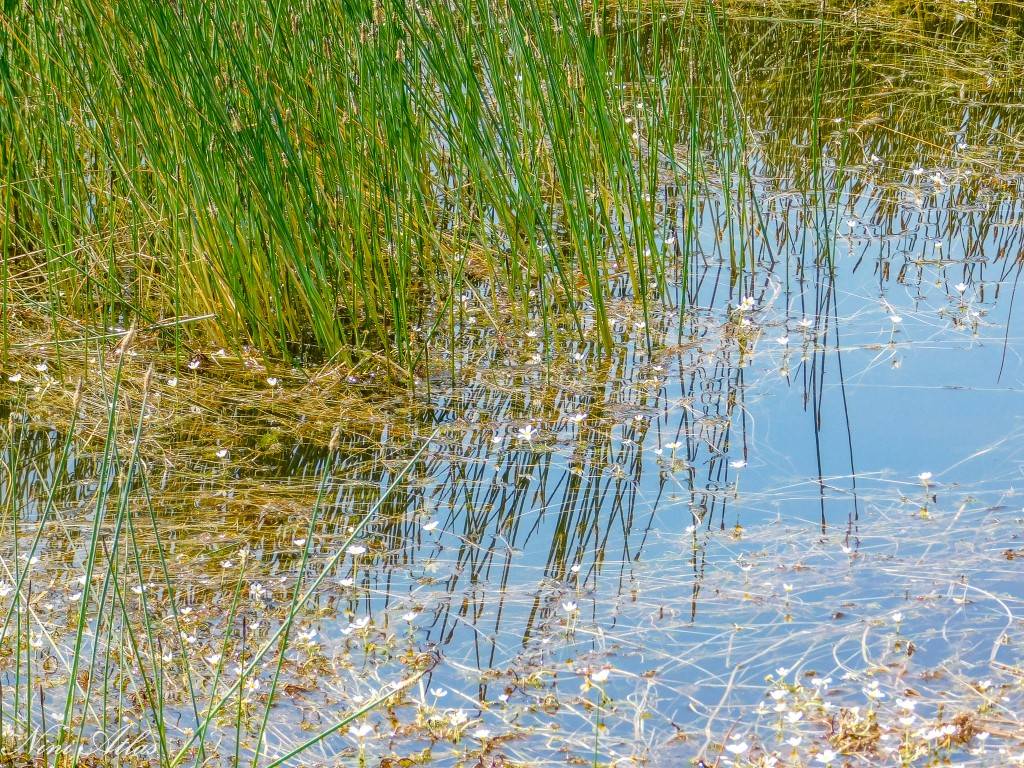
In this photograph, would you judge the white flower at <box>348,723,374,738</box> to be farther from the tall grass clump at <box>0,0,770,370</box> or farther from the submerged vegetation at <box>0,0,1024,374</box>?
the tall grass clump at <box>0,0,770,370</box>

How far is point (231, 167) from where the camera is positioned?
2924mm

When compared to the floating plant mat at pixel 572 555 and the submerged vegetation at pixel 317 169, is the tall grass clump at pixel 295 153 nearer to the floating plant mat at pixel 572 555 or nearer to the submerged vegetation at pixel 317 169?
the submerged vegetation at pixel 317 169

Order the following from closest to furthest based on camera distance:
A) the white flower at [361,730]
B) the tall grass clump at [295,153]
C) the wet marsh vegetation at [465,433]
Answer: the white flower at [361,730]
the wet marsh vegetation at [465,433]
the tall grass clump at [295,153]

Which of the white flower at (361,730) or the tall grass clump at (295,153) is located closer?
the white flower at (361,730)

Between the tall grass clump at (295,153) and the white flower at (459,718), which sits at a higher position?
the tall grass clump at (295,153)

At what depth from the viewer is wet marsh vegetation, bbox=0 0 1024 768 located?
72.6 inches

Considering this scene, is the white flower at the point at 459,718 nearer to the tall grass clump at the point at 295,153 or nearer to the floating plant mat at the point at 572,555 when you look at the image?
the floating plant mat at the point at 572,555

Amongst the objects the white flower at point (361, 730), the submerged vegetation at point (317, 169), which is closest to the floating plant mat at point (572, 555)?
the white flower at point (361, 730)

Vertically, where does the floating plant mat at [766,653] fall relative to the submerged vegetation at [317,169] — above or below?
below

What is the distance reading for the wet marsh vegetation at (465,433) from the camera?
1.84 m

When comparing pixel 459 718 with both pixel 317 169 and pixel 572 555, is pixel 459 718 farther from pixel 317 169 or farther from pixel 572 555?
pixel 317 169

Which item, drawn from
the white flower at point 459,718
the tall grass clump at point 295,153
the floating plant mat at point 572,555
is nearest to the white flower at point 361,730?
the floating plant mat at point 572,555

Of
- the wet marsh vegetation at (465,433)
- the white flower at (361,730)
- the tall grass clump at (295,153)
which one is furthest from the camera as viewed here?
the tall grass clump at (295,153)

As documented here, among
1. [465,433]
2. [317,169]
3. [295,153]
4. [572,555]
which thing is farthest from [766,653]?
[317,169]
